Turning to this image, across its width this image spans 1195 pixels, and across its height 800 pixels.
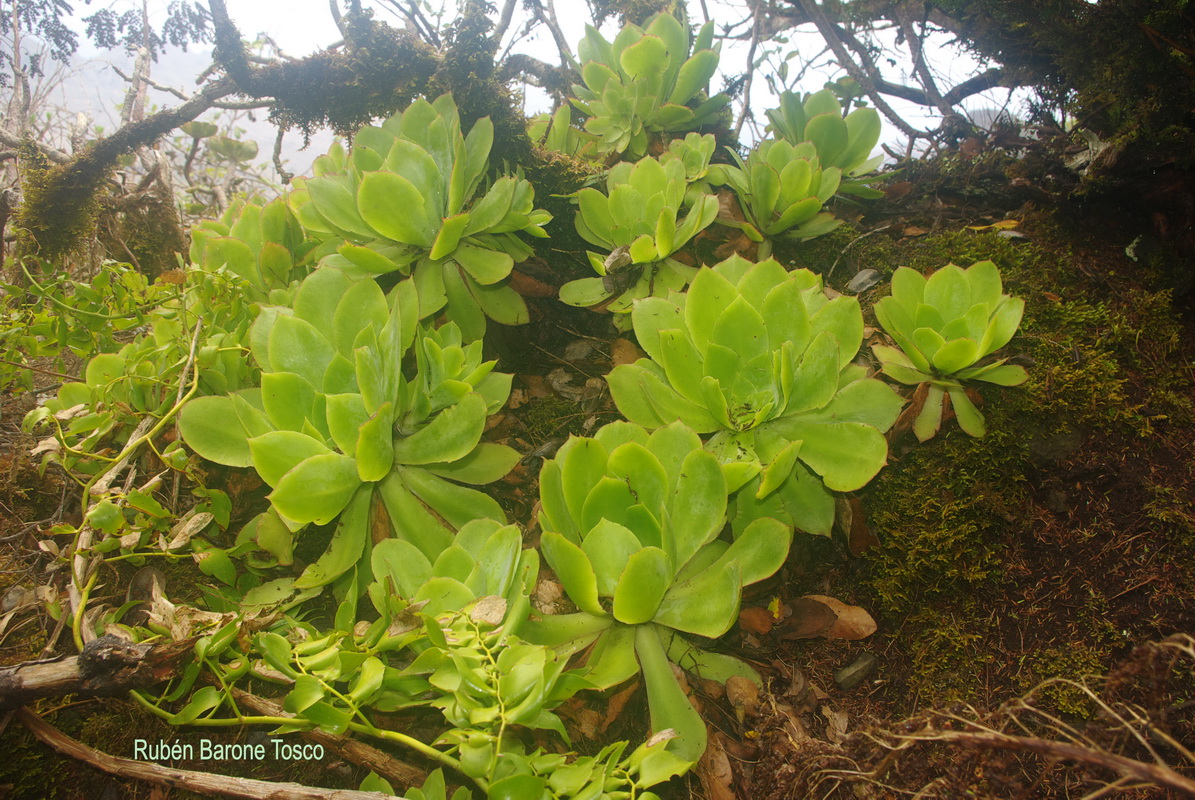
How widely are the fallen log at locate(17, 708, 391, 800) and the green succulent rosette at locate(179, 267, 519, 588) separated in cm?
34

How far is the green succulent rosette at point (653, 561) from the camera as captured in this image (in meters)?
1.08

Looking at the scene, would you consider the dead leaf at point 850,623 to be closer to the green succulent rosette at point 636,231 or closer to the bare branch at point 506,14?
the green succulent rosette at point 636,231

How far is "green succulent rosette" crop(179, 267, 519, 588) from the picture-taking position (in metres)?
1.18

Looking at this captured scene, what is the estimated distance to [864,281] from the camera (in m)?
1.79

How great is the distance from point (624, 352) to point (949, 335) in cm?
79

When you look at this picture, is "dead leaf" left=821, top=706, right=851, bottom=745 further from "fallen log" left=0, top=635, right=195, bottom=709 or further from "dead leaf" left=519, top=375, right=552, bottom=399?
"fallen log" left=0, top=635, right=195, bottom=709

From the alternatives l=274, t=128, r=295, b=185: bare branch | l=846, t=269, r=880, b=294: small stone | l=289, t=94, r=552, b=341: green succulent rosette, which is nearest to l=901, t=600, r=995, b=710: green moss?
l=846, t=269, r=880, b=294: small stone

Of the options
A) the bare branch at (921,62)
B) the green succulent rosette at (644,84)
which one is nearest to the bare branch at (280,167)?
the green succulent rosette at (644,84)

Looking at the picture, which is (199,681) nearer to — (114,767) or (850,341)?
(114,767)

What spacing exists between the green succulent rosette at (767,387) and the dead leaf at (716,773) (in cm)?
42

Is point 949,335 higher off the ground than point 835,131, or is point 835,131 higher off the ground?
point 835,131

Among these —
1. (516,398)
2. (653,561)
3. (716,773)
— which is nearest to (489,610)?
(653,561)

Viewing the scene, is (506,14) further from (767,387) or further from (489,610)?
(489,610)

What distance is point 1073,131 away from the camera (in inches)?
71.7
